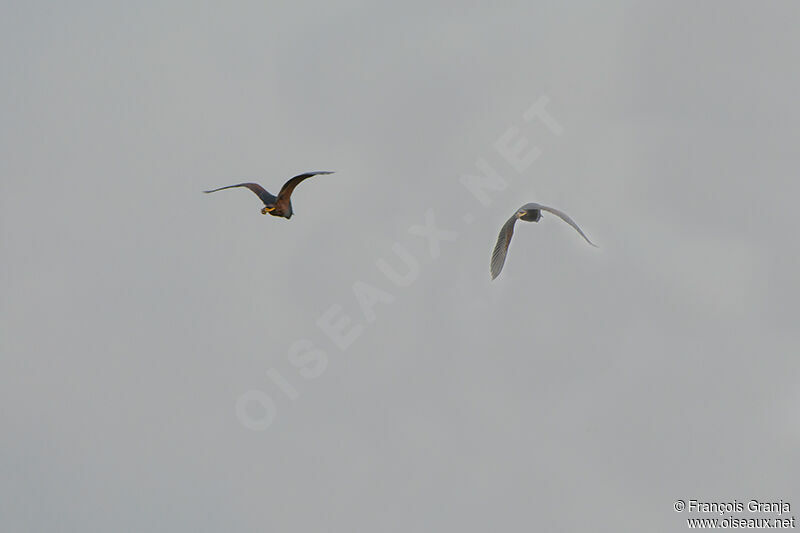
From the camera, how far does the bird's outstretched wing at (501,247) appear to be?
53.1m

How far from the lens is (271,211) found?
173 feet

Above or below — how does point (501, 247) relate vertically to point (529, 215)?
below

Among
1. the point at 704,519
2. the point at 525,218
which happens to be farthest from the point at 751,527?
the point at 525,218

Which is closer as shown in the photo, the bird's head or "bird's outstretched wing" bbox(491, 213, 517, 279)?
"bird's outstretched wing" bbox(491, 213, 517, 279)

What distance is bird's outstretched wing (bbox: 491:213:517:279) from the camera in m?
53.1

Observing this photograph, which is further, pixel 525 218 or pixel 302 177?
pixel 525 218

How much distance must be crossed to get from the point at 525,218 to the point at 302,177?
32.9ft

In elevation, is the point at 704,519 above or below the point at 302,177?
below

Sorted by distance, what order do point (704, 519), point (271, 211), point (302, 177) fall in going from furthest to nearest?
1. point (704, 519)
2. point (271, 211)
3. point (302, 177)

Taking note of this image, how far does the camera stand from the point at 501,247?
53469mm

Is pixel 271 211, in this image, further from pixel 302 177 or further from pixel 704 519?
pixel 704 519

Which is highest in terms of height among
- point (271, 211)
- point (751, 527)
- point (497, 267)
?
point (271, 211)

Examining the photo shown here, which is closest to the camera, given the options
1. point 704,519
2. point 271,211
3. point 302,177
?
point 302,177

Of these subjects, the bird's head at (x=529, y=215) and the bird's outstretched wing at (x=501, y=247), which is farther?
the bird's head at (x=529, y=215)
